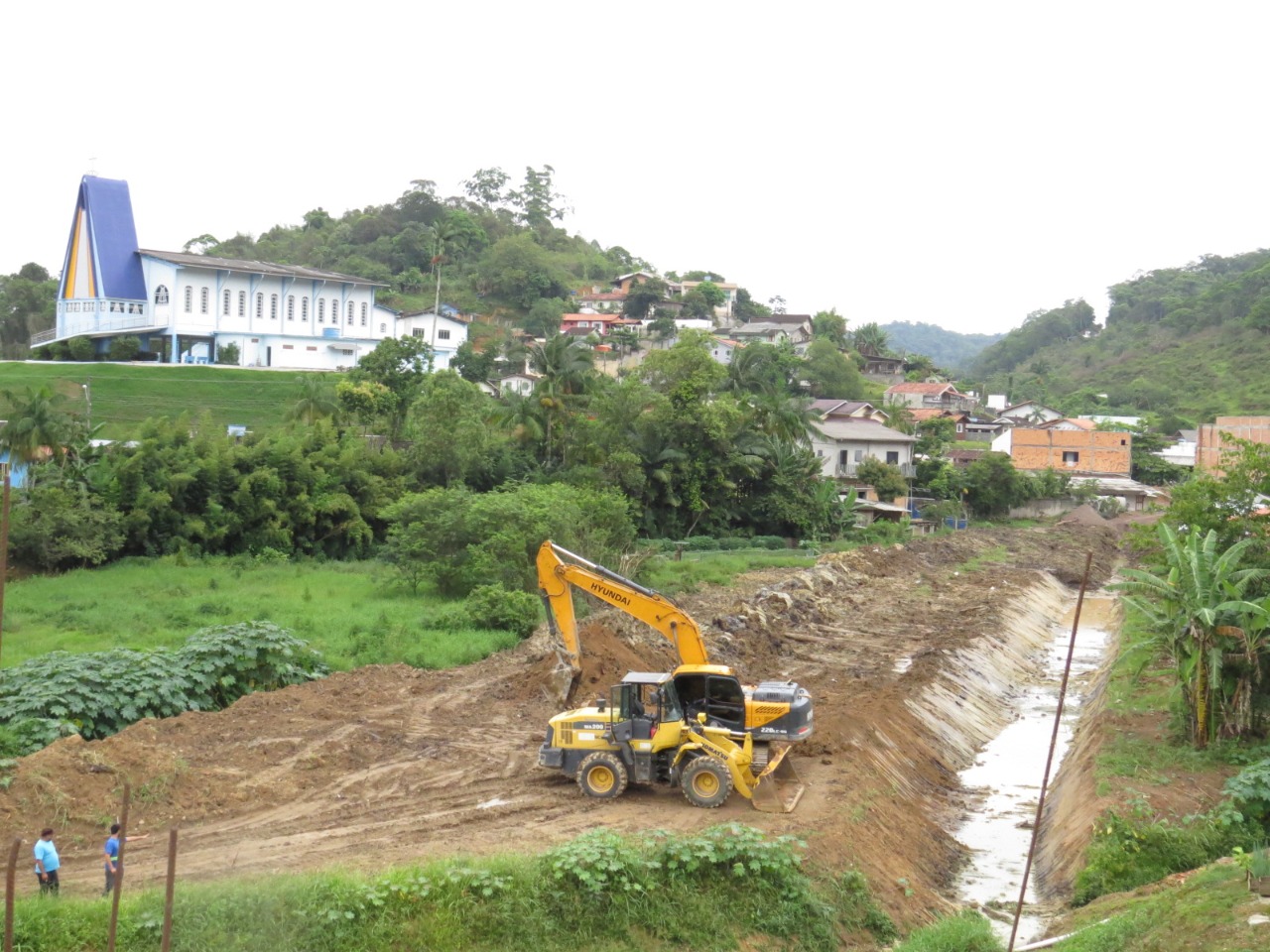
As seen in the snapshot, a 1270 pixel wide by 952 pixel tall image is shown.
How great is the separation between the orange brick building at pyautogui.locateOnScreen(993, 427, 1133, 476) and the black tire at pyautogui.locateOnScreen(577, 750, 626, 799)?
236 feet

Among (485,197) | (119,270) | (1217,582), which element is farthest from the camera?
(485,197)

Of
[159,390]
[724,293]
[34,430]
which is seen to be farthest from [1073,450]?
[34,430]

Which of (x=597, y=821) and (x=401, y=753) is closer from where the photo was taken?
(x=597, y=821)

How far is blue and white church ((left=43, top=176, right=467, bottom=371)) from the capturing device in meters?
66.4

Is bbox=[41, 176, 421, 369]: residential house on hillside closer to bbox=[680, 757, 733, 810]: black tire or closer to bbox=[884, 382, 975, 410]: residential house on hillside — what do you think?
bbox=[884, 382, 975, 410]: residential house on hillside

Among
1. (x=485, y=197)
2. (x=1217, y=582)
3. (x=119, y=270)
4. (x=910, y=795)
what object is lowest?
(x=910, y=795)

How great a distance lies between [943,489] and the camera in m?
72.2

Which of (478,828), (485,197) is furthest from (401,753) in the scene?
(485,197)

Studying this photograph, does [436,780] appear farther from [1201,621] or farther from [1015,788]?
[1201,621]

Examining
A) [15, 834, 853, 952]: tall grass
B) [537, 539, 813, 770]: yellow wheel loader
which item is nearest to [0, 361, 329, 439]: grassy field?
[537, 539, 813, 770]: yellow wheel loader

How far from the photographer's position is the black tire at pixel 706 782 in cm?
1752

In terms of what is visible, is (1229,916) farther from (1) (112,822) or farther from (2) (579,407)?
(2) (579,407)

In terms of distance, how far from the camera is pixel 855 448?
7238 centimetres

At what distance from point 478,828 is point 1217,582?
1317cm
